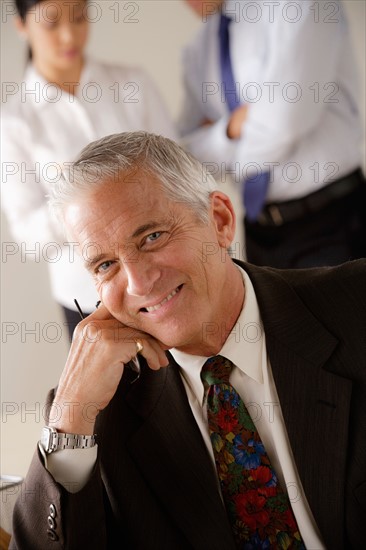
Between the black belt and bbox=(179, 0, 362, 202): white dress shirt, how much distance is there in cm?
3

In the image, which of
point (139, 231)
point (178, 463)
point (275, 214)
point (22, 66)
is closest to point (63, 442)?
point (178, 463)

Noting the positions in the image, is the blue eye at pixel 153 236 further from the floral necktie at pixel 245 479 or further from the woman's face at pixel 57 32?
the woman's face at pixel 57 32

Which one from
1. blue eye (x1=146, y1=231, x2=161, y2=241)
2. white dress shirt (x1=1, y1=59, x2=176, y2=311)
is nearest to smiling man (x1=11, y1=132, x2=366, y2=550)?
blue eye (x1=146, y1=231, x2=161, y2=241)

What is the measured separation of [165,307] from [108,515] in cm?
54

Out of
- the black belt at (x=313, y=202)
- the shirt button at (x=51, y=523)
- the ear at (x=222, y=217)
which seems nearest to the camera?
the shirt button at (x=51, y=523)

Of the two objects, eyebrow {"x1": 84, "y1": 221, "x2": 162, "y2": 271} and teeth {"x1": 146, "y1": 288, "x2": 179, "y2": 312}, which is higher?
eyebrow {"x1": 84, "y1": 221, "x2": 162, "y2": 271}

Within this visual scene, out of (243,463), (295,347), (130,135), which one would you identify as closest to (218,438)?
(243,463)

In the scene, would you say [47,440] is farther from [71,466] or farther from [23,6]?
[23,6]

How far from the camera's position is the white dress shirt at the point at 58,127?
8.67ft

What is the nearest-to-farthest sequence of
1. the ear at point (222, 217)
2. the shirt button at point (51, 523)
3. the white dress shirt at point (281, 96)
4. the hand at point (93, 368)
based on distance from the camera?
1. the shirt button at point (51, 523)
2. the hand at point (93, 368)
3. the ear at point (222, 217)
4. the white dress shirt at point (281, 96)

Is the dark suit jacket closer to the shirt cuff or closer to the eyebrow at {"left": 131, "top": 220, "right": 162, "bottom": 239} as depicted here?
the shirt cuff

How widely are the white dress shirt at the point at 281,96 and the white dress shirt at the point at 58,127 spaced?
7.2 inches

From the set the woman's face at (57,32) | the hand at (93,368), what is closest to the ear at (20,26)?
the woman's face at (57,32)

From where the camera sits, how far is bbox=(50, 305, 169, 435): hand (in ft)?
5.18
